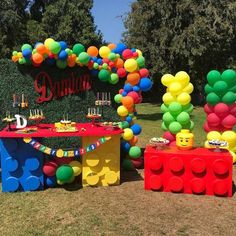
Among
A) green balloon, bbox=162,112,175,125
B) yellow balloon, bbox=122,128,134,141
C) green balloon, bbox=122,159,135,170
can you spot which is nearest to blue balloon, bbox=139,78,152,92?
green balloon, bbox=162,112,175,125

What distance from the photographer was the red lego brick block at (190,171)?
715 cm

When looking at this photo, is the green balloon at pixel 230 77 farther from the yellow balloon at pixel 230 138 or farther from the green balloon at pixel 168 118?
the green balloon at pixel 168 118

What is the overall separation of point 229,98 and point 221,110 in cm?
35

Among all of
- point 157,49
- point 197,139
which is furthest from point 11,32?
point 197,139

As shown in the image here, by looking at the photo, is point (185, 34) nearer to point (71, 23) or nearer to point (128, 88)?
point (71, 23)

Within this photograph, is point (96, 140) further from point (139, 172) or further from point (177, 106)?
point (177, 106)

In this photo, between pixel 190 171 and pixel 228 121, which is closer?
pixel 190 171

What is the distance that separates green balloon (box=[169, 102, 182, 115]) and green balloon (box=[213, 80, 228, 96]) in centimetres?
120

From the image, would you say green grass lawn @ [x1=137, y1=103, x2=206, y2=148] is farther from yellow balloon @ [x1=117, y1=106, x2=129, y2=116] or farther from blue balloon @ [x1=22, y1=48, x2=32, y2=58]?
blue balloon @ [x1=22, y1=48, x2=32, y2=58]

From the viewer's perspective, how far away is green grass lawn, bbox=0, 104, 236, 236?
570 centimetres

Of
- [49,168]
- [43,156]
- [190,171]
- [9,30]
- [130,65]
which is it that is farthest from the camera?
[9,30]

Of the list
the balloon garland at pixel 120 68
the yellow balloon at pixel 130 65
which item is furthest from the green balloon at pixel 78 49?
the yellow balloon at pixel 130 65

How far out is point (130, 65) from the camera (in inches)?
339

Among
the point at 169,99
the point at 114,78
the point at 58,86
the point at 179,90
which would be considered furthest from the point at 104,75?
the point at 179,90
